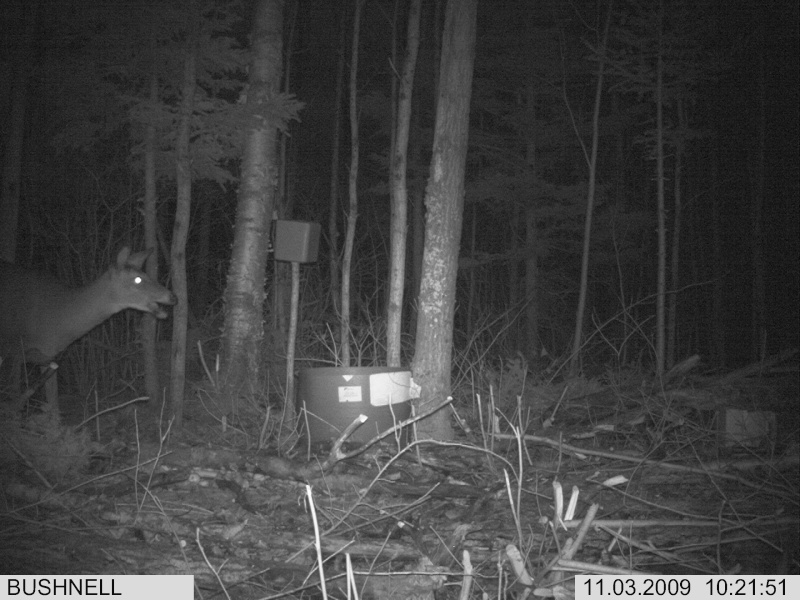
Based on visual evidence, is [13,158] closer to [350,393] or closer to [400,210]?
[400,210]

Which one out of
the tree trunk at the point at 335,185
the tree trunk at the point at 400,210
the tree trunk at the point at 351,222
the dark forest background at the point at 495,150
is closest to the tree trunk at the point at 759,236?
the dark forest background at the point at 495,150

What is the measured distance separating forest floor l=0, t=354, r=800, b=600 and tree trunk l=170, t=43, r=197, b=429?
31.7 inches

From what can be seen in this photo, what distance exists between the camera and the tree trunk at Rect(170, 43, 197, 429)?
311 inches

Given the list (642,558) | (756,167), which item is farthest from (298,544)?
(756,167)

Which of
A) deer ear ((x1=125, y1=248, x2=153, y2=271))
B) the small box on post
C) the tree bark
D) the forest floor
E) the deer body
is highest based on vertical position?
the tree bark

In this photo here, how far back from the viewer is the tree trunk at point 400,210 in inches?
322

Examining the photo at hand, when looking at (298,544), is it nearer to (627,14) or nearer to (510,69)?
(627,14)

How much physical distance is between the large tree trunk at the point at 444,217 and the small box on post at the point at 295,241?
1.26 metres

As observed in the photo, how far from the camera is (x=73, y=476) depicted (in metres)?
5.59

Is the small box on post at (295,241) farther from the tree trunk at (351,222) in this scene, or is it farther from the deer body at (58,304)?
the deer body at (58,304)

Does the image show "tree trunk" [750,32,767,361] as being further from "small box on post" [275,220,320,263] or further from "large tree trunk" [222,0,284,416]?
A: "small box on post" [275,220,320,263]

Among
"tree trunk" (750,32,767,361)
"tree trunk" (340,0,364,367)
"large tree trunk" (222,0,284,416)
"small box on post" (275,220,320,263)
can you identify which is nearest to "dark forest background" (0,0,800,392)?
"tree trunk" (750,32,767,361)

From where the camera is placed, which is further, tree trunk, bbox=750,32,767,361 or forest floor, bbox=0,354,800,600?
tree trunk, bbox=750,32,767,361

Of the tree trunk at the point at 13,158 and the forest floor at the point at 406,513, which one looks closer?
the forest floor at the point at 406,513
